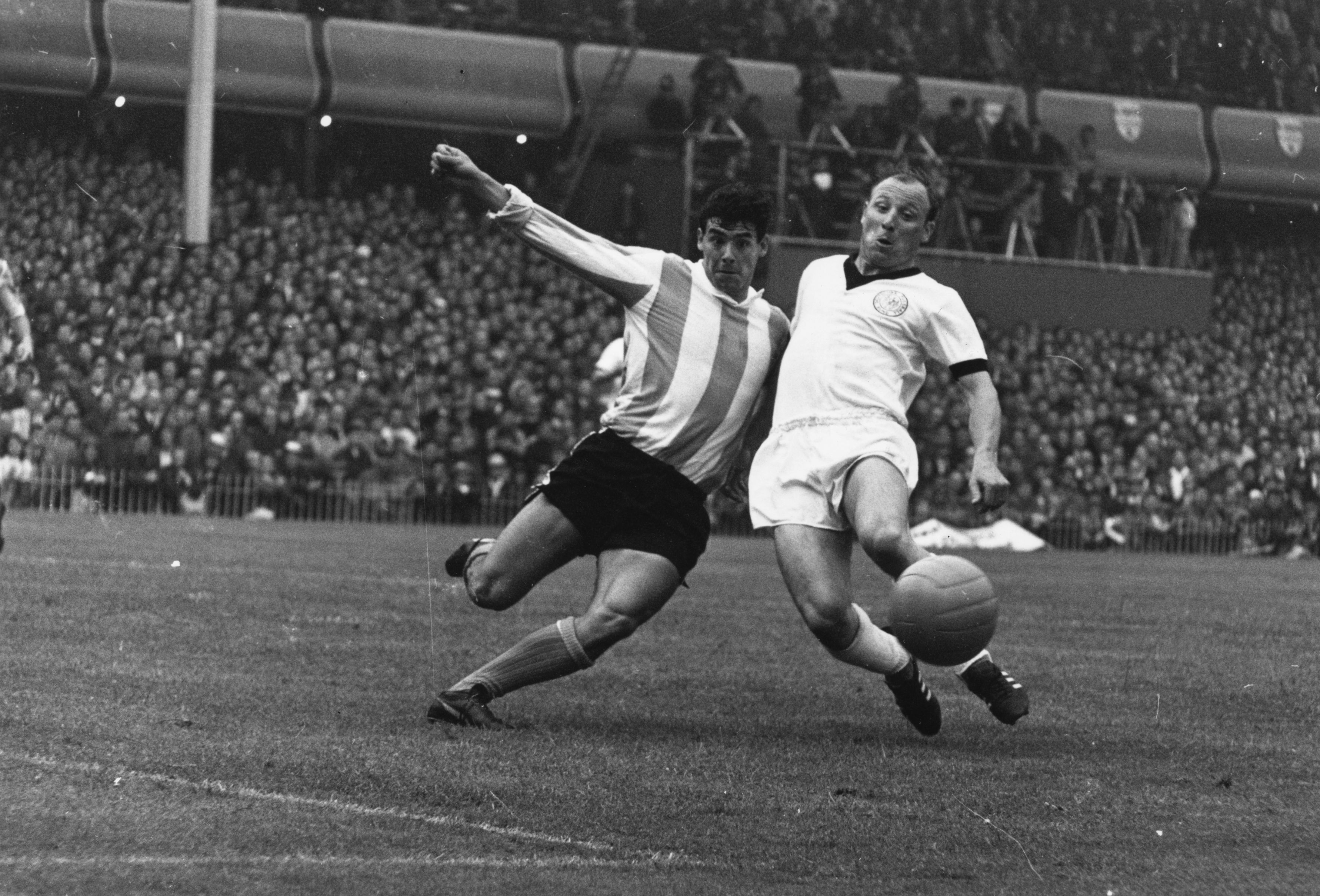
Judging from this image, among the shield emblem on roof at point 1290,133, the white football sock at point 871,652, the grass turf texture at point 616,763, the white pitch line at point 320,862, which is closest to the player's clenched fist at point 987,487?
the white football sock at point 871,652

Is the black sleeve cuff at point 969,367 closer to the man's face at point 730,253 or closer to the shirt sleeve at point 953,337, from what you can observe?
the shirt sleeve at point 953,337

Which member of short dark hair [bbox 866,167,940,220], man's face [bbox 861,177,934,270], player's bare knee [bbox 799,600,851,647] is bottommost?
player's bare knee [bbox 799,600,851,647]

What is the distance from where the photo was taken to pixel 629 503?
7.26 metres

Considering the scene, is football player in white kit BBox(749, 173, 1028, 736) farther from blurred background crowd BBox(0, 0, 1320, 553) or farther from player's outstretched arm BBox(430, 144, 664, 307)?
blurred background crowd BBox(0, 0, 1320, 553)

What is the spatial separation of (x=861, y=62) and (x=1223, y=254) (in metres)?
7.38

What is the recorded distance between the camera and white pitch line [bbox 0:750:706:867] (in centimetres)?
491

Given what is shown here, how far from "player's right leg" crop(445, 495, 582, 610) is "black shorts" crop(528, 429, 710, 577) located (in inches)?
1.6

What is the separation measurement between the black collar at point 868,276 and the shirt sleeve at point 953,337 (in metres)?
0.22

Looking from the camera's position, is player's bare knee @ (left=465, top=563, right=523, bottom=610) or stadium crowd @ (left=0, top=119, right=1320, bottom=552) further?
stadium crowd @ (left=0, top=119, right=1320, bottom=552)

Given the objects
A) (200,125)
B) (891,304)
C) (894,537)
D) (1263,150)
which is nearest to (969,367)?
(891,304)

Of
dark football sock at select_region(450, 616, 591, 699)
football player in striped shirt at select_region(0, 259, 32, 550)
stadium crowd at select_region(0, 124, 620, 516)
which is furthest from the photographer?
stadium crowd at select_region(0, 124, 620, 516)

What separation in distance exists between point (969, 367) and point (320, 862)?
3.33m

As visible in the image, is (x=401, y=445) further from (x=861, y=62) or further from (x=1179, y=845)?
(x=1179, y=845)

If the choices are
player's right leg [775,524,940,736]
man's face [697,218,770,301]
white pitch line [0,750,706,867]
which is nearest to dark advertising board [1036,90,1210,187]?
man's face [697,218,770,301]
